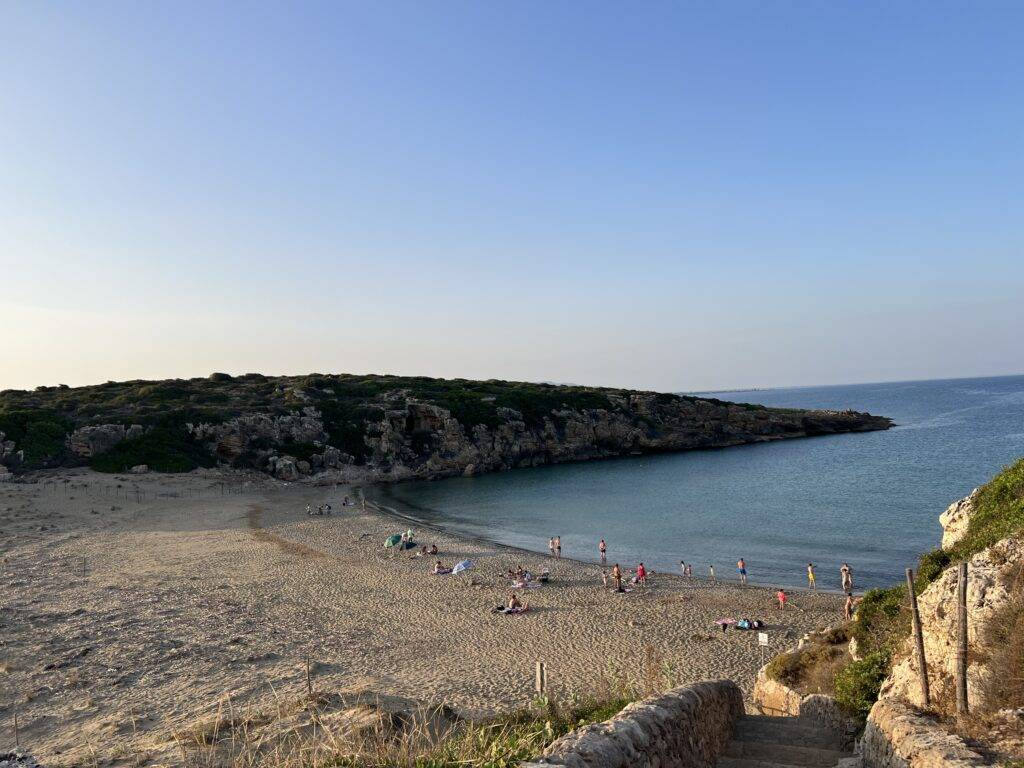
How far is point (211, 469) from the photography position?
56438 millimetres

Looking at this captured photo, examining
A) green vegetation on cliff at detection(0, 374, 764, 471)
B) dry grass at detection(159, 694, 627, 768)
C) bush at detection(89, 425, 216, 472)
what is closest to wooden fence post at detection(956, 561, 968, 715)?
dry grass at detection(159, 694, 627, 768)

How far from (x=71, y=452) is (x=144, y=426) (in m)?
6.46

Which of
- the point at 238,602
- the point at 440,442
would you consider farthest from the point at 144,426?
the point at 238,602

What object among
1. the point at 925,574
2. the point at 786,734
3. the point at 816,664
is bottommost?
the point at 816,664

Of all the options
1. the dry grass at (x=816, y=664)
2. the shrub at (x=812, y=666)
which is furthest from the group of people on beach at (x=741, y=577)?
the shrub at (x=812, y=666)

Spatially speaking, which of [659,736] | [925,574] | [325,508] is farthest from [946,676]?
[325,508]

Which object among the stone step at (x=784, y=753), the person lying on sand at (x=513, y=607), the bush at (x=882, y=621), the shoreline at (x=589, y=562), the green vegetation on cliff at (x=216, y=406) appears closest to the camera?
the stone step at (x=784, y=753)

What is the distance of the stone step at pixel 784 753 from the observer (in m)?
6.89

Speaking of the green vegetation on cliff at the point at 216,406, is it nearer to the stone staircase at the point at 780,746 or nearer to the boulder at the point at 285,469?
the boulder at the point at 285,469

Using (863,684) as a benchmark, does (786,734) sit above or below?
below

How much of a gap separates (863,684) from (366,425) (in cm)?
6351

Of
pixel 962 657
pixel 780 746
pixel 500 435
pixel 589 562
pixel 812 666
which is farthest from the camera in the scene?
pixel 500 435

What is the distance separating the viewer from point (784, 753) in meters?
7.36

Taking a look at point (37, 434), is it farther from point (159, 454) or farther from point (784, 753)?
point (784, 753)
